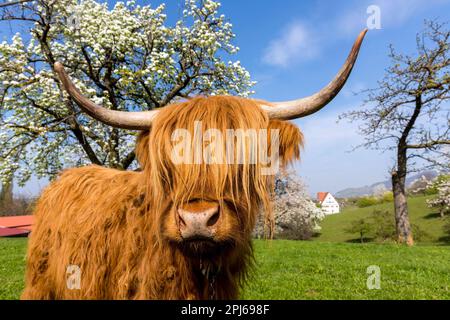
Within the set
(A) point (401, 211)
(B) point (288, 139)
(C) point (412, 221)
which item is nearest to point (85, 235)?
(B) point (288, 139)

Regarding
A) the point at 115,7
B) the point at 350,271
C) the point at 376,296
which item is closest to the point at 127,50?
the point at 115,7

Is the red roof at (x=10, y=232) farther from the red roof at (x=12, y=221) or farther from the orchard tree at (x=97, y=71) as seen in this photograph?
the orchard tree at (x=97, y=71)

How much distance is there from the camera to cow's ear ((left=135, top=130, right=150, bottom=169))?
96.9 inches

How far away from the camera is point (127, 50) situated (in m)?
14.9

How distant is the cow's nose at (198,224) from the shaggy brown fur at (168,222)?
0.18 feet

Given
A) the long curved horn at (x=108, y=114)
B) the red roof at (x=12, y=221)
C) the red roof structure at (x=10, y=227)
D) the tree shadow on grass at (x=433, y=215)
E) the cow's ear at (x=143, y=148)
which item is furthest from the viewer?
the tree shadow on grass at (x=433, y=215)

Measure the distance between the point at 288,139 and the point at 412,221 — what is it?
41185 mm

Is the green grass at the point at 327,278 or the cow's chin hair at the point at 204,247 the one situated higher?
the cow's chin hair at the point at 204,247

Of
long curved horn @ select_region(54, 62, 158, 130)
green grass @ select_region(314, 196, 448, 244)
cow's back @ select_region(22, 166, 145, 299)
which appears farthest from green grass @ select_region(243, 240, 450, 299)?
green grass @ select_region(314, 196, 448, 244)

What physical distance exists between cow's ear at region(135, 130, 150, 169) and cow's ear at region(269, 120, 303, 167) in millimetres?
880

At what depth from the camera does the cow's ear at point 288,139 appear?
97.0 inches

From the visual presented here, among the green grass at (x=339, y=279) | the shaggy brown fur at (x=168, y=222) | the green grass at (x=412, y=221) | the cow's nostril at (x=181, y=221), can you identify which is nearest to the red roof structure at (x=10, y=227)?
the green grass at (x=339, y=279)

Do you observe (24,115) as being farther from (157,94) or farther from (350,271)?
(350,271)

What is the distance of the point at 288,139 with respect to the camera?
2.47 metres
